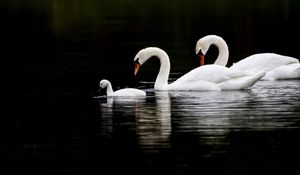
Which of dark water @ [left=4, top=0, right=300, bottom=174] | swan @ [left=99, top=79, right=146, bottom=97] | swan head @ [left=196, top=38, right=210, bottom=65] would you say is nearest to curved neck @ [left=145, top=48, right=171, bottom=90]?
dark water @ [left=4, top=0, right=300, bottom=174]

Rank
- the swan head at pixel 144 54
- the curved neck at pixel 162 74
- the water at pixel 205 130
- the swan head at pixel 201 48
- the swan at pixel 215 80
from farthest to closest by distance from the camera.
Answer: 1. the swan head at pixel 201 48
2. the swan head at pixel 144 54
3. the curved neck at pixel 162 74
4. the swan at pixel 215 80
5. the water at pixel 205 130

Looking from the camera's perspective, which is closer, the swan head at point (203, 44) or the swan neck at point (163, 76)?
the swan neck at point (163, 76)

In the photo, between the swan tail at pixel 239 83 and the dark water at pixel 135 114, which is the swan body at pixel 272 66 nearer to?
the dark water at pixel 135 114

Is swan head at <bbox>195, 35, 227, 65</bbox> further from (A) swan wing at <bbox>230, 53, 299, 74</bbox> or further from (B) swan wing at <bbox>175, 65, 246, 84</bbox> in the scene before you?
(B) swan wing at <bbox>175, 65, 246, 84</bbox>

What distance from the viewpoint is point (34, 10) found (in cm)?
6306

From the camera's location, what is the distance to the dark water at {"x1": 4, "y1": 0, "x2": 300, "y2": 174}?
53.8 ft

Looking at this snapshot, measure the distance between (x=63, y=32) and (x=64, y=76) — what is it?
17.8 m

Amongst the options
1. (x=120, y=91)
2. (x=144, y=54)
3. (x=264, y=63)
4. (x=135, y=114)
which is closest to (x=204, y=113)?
(x=135, y=114)

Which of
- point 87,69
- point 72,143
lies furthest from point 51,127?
point 87,69

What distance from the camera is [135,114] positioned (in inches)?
816

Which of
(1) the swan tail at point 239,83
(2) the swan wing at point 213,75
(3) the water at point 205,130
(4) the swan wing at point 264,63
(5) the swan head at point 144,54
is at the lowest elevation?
(3) the water at point 205,130

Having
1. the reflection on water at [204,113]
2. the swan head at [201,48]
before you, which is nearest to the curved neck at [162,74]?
the reflection on water at [204,113]

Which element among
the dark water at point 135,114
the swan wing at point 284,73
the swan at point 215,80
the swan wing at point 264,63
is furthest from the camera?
the swan wing at point 264,63

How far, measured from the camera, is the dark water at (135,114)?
1641 centimetres
